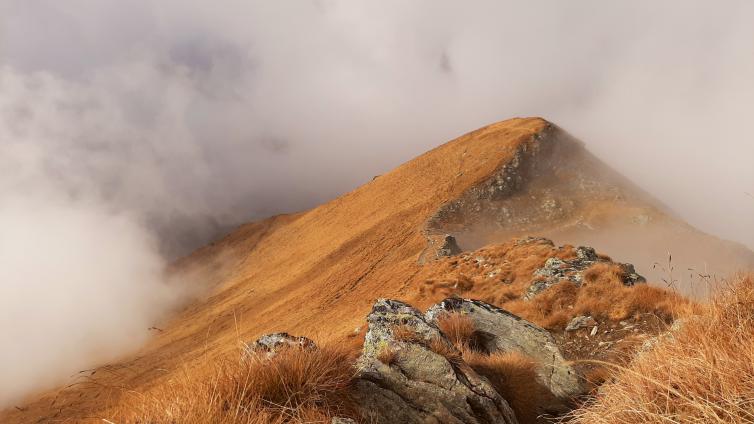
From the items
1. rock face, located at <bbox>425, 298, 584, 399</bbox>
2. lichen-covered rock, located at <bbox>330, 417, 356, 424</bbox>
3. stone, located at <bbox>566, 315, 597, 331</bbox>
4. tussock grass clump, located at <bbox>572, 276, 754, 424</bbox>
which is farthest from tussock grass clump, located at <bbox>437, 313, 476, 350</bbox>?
lichen-covered rock, located at <bbox>330, 417, 356, 424</bbox>

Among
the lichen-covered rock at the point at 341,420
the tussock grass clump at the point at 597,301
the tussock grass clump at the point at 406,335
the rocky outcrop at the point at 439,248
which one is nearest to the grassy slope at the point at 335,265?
the rocky outcrop at the point at 439,248

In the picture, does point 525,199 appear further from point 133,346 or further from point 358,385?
point 133,346

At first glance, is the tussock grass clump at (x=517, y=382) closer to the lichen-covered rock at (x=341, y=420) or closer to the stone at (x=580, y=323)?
the lichen-covered rock at (x=341, y=420)

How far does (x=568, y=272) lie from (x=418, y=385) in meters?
9.45

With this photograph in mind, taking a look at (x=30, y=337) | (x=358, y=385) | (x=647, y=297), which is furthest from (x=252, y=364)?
(x=30, y=337)

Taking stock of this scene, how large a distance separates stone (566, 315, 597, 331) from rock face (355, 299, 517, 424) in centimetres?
515

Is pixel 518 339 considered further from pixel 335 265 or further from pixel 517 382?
pixel 335 265

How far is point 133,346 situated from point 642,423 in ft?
150

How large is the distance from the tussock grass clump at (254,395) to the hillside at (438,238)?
418 inches

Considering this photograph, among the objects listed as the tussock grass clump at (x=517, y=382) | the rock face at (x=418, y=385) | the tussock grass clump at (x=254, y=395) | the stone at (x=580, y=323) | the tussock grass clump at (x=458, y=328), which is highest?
the tussock grass clump at (x=254, y=395)

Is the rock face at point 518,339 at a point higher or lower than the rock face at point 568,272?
higher

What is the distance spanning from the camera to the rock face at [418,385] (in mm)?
3840

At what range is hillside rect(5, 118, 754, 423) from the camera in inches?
913

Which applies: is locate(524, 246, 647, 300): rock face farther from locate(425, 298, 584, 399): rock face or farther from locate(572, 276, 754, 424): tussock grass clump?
locate(572, 276, 754, 424): tussock grass clump
